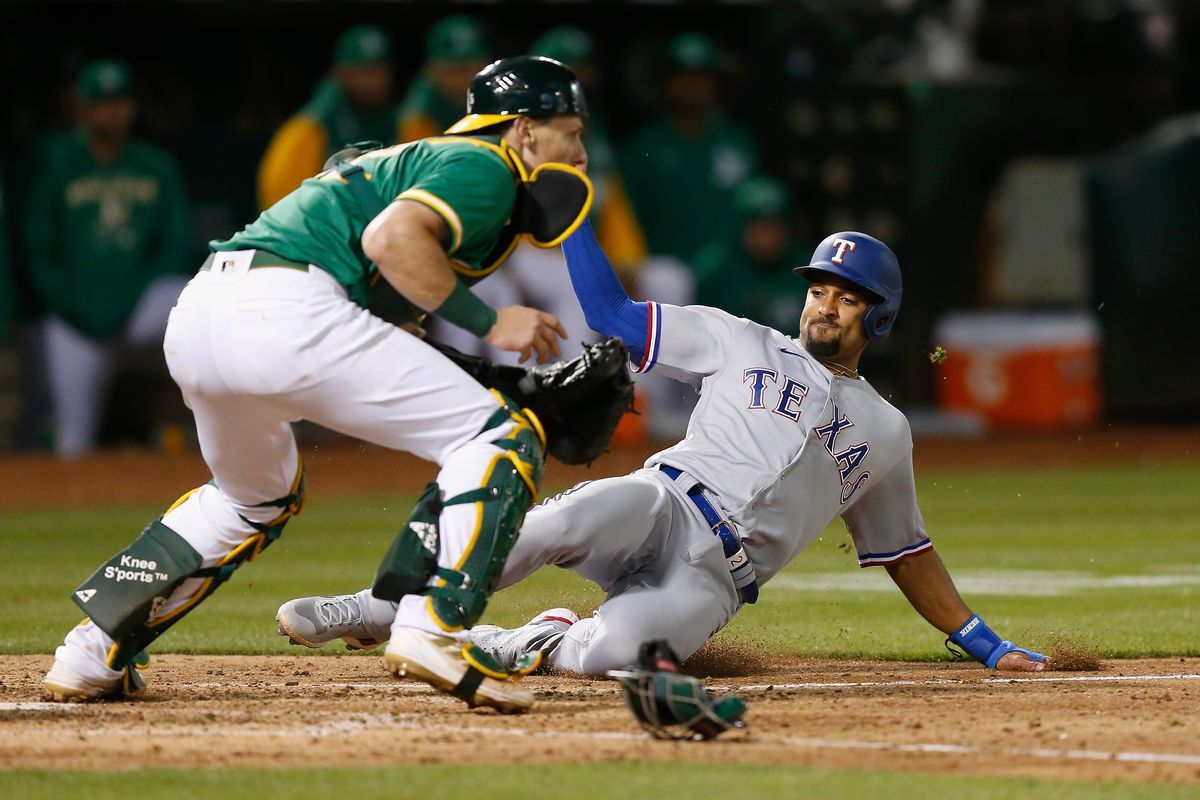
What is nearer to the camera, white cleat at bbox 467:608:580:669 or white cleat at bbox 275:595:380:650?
white cleat at bbox 275:595:380:650

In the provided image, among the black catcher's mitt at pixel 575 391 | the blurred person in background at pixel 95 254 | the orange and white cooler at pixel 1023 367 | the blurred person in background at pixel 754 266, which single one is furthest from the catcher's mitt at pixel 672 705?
the orange and white cooler at pixel 1023 367

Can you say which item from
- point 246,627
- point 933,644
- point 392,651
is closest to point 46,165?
point 246,627

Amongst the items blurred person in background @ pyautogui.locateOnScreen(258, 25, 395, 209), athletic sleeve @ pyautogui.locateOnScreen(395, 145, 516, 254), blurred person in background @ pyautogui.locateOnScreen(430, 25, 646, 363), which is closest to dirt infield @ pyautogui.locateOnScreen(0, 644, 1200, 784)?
athletic sleeve @ pyautogui.locateOnScreen(395, 145, 516, 254)

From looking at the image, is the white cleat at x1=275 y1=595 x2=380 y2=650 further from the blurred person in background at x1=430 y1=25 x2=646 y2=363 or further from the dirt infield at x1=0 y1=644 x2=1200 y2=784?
the blurred person in background at x1=430 y1=25 x2=646 y2=363

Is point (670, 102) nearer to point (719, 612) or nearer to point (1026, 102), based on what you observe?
point (1026, 102)

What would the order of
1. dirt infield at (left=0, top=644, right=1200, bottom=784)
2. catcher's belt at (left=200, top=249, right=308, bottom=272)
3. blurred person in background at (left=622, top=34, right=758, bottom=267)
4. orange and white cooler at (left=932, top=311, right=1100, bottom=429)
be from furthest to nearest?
1. orange and white cooler at (left=932, top=311, right=1100, bottom=429)
2. blurred person in background at (left=622, top=34, right=758, bottom=267)
3. catcher's belt at (left=200, top=249, right=308, bottom=272)
4. dirt infield at (left=0, top=644, right=1200, bottom=784)

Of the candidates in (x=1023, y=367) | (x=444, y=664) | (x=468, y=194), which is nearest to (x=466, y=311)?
(x=468, y=194)
